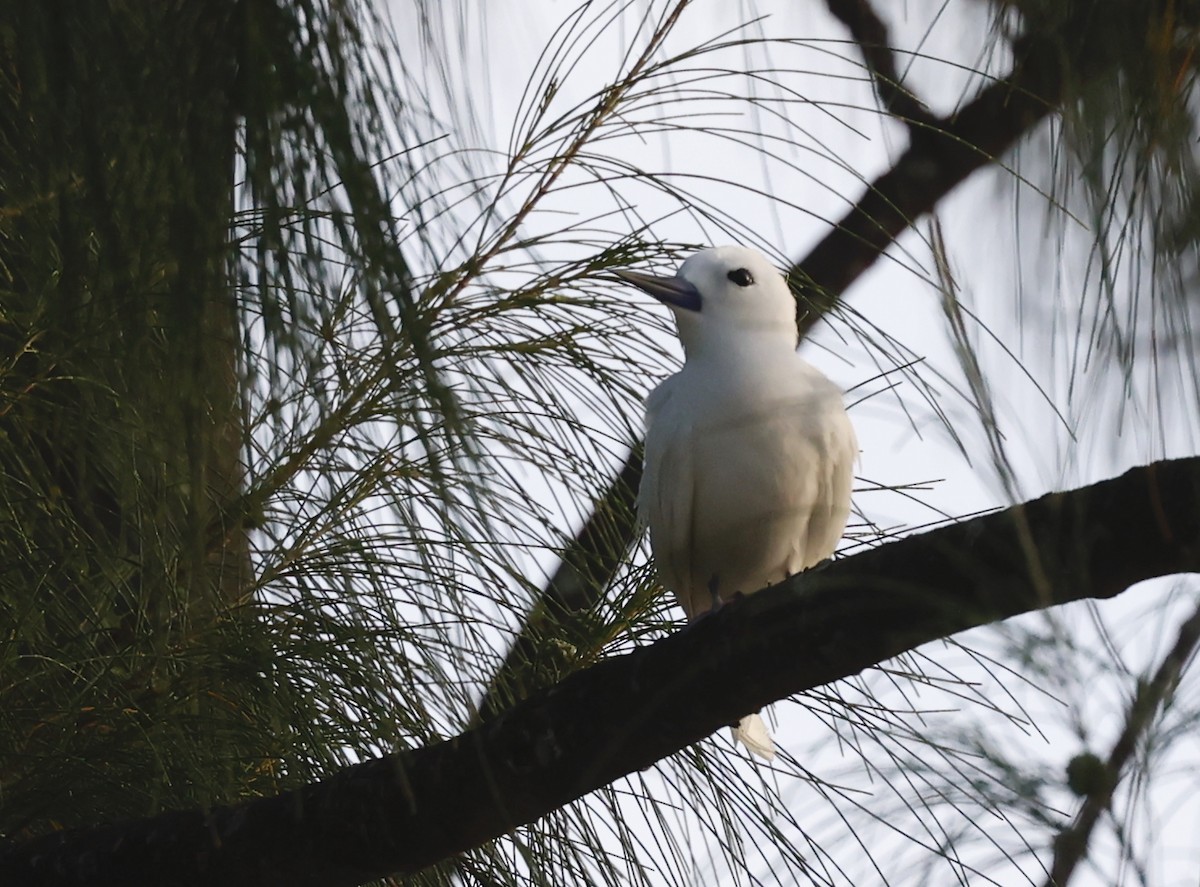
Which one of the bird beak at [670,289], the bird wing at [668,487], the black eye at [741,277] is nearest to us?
the bird beak at [670,289]

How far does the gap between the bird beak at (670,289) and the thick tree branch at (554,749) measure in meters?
0.72

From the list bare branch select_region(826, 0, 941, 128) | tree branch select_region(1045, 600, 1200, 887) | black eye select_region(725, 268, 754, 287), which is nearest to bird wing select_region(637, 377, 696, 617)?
black eye select_region(725, 268, 754, 287)

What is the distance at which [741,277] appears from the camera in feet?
7.85

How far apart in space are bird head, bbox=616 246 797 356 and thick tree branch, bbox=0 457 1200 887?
2.81ft

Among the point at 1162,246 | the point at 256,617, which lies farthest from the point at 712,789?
the point at 1162,246

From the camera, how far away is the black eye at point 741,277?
2375 mm

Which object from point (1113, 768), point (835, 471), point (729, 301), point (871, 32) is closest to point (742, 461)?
point (835, 471)

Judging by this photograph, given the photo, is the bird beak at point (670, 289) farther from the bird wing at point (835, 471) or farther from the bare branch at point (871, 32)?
the bare branch at point (871, 32)

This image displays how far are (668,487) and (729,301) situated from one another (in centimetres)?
30

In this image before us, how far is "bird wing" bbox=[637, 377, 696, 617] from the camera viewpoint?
7.14 feet

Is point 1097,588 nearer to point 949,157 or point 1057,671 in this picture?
point 1057,671

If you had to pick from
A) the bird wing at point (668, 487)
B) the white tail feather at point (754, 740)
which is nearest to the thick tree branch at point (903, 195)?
the bird wing at point (668, 487)

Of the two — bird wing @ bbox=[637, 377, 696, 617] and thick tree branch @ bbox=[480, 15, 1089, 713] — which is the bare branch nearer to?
thick tree branch @ bbox=[480, 15, 1089, 713]

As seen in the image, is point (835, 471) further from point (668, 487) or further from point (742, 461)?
point (668, 487)
